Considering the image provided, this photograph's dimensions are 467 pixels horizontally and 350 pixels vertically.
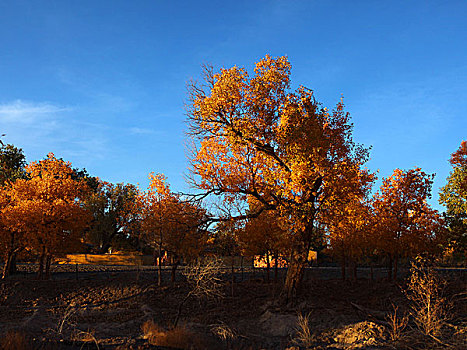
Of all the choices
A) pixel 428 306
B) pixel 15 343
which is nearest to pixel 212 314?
pixel 15 343

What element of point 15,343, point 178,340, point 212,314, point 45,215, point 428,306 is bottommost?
point 212,314

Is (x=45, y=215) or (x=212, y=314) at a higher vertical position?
(x=45, y=215)

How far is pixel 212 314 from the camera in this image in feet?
72.3

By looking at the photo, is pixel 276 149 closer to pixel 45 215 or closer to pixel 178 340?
pixel 178 340

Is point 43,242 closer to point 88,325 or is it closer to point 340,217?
point 88,325

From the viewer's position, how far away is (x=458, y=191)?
35719 millimetres

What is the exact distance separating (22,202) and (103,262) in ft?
95.1

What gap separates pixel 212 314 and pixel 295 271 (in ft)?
16.8

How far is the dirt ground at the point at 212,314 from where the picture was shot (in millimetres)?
15625

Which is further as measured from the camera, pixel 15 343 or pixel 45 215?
pixel 45 215

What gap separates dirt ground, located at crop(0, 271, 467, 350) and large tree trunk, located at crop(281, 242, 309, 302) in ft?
1.72

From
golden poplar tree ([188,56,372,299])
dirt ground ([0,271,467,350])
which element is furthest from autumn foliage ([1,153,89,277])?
golden poplar tree ([188,56,372,299])

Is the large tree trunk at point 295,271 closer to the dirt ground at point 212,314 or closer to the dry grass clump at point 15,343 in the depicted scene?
the dirt ground at point 212,314

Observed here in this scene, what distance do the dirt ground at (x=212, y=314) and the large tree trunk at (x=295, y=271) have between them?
52cm
